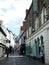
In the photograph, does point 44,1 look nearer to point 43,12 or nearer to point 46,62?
point 43,12

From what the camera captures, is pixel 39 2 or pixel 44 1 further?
pixel 39 2

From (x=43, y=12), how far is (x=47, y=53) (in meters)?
6.51

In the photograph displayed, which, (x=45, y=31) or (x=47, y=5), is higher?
(x=47, y=5)

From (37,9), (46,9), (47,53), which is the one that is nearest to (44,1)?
(46,9)

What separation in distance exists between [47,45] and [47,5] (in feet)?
18.2

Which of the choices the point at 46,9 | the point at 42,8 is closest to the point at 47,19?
the point at 46,9

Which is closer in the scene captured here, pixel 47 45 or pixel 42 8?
pixel 47 45

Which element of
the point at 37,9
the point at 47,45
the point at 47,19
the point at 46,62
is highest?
the point at 37,9

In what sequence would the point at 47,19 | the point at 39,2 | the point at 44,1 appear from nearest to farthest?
1. the point at 47,19
2. the point at 44,1
3. the point at 39,2

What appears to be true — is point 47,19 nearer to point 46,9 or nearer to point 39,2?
point 46,9

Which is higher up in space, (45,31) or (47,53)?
(45,31)

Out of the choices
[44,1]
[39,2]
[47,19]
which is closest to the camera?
[47,19]

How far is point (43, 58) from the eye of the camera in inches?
1448

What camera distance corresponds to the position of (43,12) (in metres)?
37.8
